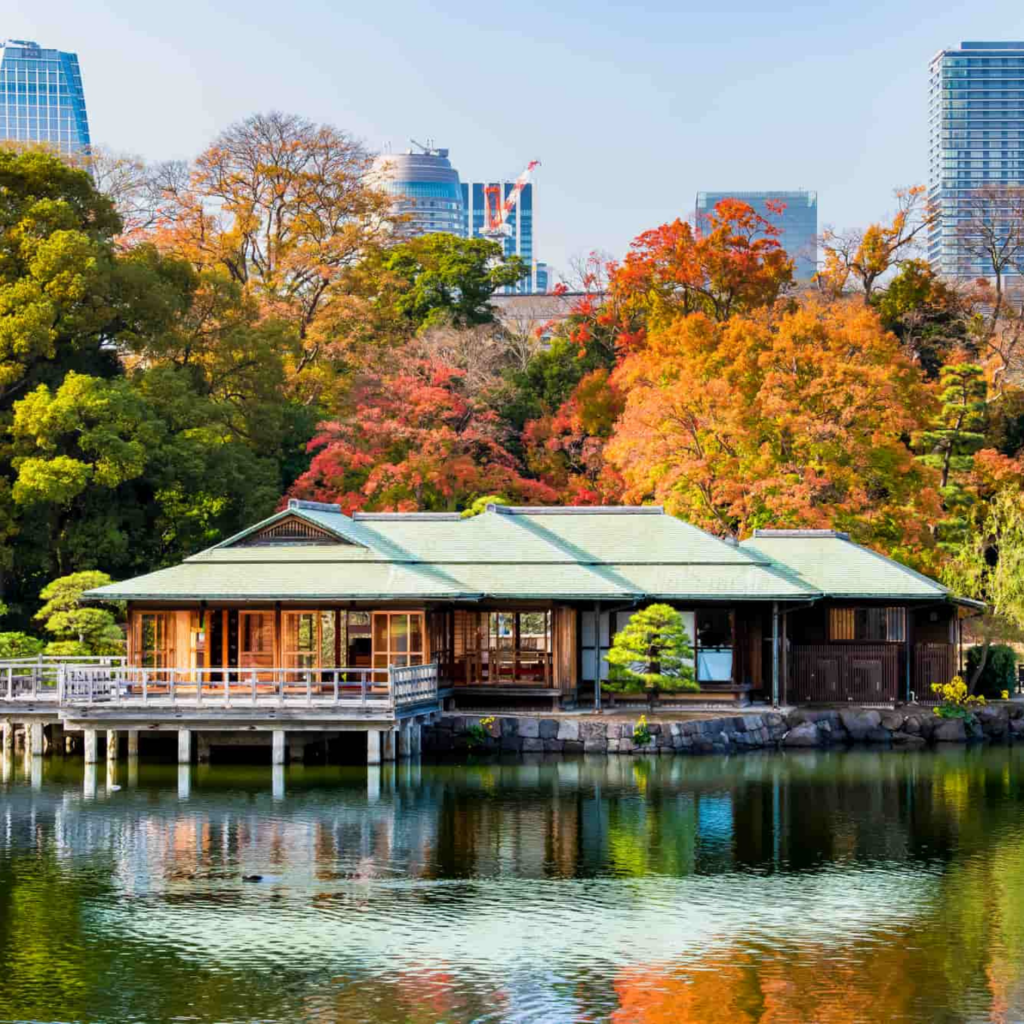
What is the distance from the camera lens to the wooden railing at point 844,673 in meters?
41.8

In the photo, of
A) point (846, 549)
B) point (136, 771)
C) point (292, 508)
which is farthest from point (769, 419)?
point (136, 771)

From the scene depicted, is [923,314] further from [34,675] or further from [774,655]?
[34,675]

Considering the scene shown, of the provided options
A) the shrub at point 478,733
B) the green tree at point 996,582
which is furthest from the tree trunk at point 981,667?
the shrub at point 478,733

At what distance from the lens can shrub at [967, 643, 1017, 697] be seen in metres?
44.0

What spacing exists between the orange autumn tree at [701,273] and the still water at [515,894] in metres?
32.0

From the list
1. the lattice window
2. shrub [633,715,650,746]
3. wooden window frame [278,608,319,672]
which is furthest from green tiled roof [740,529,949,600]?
wooden window frame [278,608,319,672]

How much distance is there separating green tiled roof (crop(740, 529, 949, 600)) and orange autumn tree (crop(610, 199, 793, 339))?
850 inches

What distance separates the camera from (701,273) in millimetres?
64312

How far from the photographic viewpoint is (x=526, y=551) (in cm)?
4144

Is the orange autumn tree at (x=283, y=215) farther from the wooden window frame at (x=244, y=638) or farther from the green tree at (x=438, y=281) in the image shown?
the wooden window frame at (x=244, y=638)

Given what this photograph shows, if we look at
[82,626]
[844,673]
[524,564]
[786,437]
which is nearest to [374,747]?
[524,564]

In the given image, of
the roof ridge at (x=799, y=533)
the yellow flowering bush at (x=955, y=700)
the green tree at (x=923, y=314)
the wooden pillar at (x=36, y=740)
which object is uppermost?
the green tree at (x=923, y=314)

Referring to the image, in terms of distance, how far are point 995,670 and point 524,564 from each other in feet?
41.7

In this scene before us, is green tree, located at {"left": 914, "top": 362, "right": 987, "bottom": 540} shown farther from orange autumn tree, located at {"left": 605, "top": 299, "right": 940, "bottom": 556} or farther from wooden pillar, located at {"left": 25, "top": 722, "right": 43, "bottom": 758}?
wooden pillar, located at {"left": 25, "top": 722, "right": 43, "bottom": 758}
